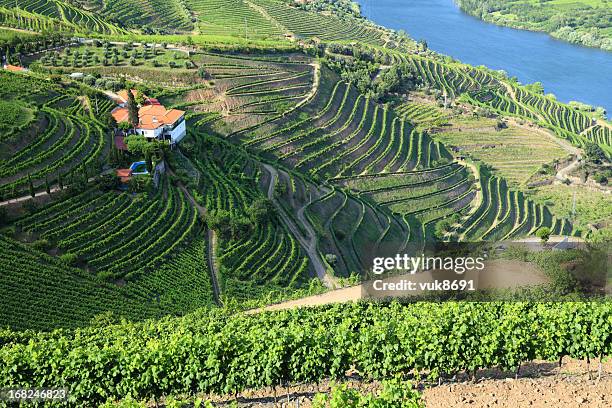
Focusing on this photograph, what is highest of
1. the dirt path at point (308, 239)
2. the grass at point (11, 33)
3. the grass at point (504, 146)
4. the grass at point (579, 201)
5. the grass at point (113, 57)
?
the grass at point (11, 33)

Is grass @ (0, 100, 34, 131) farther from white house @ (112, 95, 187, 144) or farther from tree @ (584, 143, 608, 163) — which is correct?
tree @ (584, 143, 608, 163)

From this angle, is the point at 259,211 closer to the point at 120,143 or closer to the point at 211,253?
the point at 211,253

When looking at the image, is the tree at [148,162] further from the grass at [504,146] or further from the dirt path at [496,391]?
the grass at [504,146]

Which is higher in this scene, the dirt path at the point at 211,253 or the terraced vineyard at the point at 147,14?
the terraced vineyard at the point at 147,14

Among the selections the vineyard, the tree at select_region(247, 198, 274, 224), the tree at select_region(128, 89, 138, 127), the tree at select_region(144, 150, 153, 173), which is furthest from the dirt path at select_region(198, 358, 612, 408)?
the tree at select_region(128, 89, 138, 127)

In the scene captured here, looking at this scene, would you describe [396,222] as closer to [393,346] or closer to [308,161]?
[308,161]

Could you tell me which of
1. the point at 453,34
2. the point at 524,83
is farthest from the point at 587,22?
the point at 524,83

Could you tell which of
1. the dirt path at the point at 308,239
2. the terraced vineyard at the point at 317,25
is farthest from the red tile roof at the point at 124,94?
the terraced vineyard at the point at 317,25
